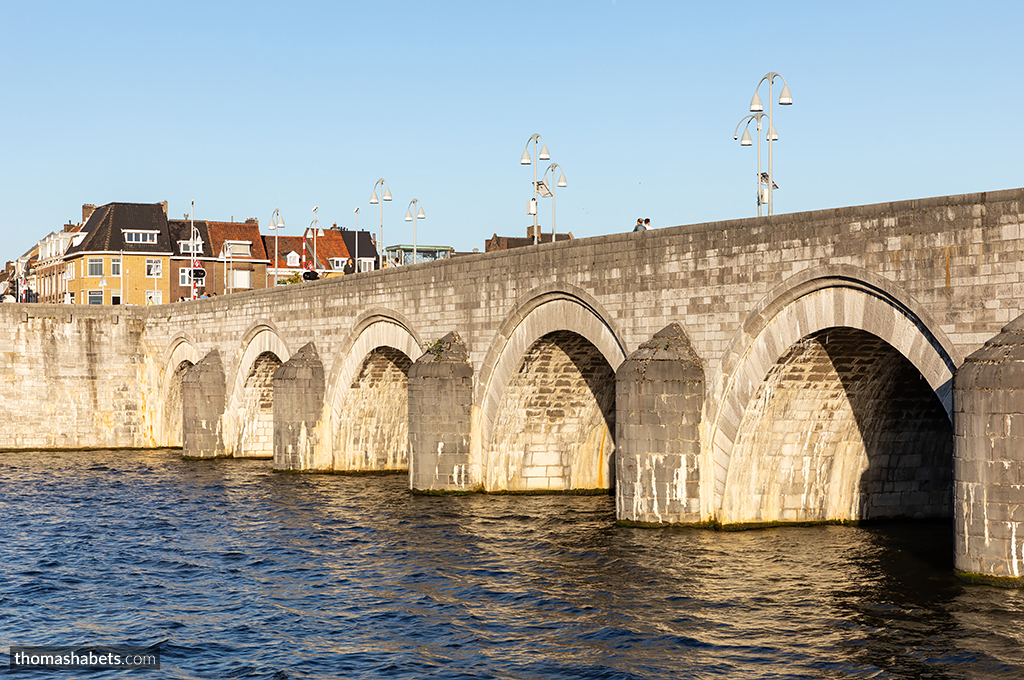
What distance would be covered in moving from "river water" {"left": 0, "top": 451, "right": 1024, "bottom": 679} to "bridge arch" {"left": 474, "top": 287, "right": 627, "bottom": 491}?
1.16 m

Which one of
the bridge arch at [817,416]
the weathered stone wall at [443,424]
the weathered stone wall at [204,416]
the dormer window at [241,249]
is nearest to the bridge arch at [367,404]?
the weathered stone wall at [443,424]

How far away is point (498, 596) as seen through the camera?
18828 mm

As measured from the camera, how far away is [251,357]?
146 feet

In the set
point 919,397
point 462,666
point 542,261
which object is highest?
point 542,261

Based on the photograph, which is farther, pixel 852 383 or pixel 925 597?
pixel 852 383

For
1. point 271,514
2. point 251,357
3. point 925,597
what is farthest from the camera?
point 251,357

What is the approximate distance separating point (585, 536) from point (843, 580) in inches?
252

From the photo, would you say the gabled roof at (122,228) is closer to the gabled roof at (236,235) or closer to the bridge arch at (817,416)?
the gabled roof at (236,235)

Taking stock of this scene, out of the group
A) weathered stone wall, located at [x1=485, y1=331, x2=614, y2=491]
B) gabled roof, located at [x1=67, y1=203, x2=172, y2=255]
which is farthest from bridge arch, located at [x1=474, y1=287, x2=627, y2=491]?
gabled roof, located at [x1=67, y1=203, x2=172, y2=255]

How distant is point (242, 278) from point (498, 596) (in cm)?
6996

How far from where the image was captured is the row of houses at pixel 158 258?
79125 mm

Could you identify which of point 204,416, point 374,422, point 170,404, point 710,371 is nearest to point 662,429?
point 710,371

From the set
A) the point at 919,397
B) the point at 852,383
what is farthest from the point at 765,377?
the point at 919,397

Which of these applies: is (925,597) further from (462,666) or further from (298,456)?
(298,456)
